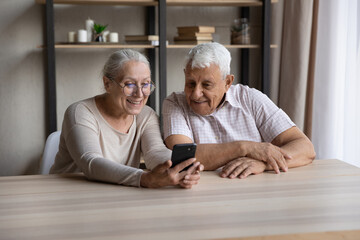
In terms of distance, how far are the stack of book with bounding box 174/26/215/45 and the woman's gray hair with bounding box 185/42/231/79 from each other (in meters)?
1.19

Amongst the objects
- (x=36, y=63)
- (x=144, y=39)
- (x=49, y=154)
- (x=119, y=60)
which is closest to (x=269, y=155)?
(x=119, y=60)

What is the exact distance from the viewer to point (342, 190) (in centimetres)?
161

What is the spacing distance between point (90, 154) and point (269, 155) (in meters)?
0.74

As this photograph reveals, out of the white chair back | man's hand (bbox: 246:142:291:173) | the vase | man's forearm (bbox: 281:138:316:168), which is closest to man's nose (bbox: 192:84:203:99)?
man's hand (bbox: 246:142:291:173)

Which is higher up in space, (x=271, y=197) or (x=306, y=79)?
(x=306, y=79)

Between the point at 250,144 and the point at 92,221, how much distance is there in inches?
35.3

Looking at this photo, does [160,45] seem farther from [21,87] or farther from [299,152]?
[299,152]

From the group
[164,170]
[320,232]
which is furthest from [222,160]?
[320,232]

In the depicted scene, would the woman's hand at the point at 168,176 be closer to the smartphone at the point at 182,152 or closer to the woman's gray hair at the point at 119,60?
the smartphone at the point at 182,152

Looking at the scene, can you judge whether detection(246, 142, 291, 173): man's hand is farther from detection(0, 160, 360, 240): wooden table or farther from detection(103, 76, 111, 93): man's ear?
detection(103, 76, 111, 93): man's ear

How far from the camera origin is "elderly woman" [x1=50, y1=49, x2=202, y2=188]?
6.03 feet

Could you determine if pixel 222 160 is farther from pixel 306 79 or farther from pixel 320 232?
pixel 306 79

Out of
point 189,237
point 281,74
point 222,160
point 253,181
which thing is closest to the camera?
point 189,237

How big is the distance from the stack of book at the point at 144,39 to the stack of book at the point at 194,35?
213mm
